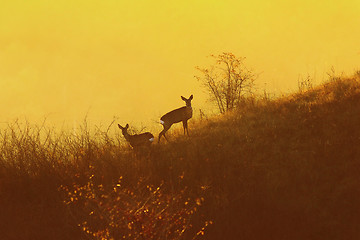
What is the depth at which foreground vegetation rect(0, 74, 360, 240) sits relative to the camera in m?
10.5

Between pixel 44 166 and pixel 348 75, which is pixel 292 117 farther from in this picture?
pixel 44 166

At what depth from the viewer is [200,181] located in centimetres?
1214

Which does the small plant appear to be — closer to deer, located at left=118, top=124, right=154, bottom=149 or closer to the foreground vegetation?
the foreground vegetation

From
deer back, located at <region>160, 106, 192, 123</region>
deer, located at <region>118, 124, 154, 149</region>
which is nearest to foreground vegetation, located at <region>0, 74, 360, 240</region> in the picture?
deer, located at <region>118, 124, 154, 149</region>

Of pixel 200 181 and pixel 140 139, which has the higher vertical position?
pixel 140 139

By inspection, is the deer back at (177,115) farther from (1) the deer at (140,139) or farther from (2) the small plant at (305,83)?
(2) the small plant at (305,83)

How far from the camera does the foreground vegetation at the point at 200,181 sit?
1046 cm

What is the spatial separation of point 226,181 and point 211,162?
3.39 feet

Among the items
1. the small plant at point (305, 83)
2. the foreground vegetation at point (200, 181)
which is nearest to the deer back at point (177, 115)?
the foreground vegetation at point (200, 181)

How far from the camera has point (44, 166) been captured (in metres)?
12.9

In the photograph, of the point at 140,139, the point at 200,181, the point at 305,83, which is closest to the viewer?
the point at 200,181

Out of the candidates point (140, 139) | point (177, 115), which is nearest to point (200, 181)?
point (140, 139)

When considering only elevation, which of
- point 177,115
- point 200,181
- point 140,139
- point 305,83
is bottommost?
point 200,181

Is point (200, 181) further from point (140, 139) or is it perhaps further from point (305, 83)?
point (305, 83)
